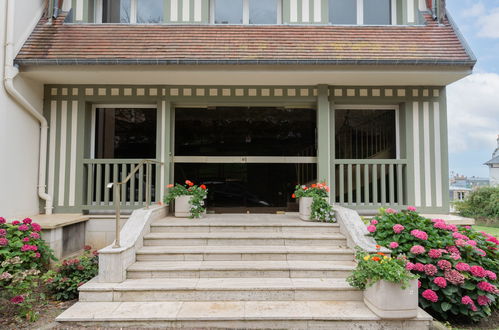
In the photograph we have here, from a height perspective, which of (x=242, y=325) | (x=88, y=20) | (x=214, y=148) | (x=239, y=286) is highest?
(x=88, y=20)

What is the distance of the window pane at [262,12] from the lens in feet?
21.4

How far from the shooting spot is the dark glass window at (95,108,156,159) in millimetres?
6402

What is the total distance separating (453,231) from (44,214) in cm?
649

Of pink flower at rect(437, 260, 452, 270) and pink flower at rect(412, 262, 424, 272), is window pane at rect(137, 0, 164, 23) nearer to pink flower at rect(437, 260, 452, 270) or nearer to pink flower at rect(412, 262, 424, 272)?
pink flower at rect(412, 262, 424, 272)

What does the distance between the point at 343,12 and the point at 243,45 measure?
8.22 ft

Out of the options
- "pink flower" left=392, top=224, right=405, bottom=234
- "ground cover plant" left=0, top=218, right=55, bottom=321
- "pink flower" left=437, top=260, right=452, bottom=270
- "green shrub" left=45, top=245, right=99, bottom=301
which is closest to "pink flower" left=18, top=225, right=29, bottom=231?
"ground cover plant" left=0, top=218, right=55, bottom=321

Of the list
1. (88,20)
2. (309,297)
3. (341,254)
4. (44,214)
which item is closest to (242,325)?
(309,297)

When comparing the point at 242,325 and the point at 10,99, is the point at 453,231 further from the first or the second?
the point at 10,99

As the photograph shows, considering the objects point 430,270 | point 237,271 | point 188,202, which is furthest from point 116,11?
point 430,270

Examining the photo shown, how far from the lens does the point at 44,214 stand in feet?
18.3

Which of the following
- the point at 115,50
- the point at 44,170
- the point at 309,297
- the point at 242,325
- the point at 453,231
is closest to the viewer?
the point at 242,325

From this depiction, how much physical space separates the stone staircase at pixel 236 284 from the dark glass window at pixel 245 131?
2353mm

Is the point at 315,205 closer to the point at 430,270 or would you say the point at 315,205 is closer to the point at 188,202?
the point at 430,270

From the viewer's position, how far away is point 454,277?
3342 mm
